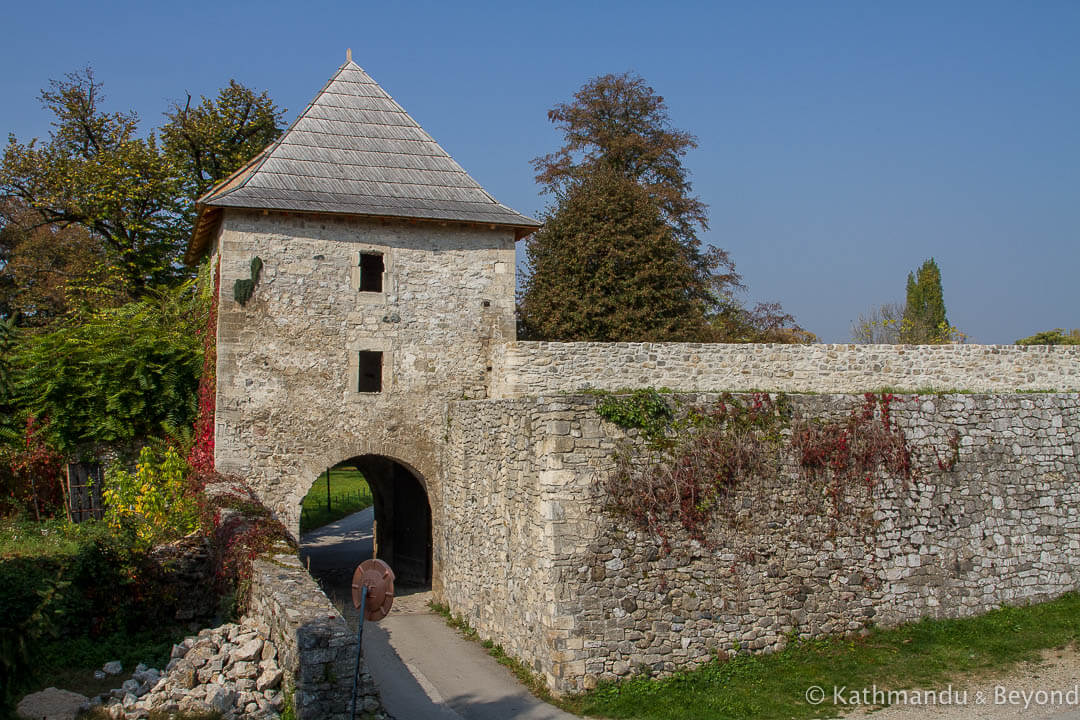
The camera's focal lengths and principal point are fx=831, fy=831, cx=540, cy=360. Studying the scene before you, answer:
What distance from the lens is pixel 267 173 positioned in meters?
15.1

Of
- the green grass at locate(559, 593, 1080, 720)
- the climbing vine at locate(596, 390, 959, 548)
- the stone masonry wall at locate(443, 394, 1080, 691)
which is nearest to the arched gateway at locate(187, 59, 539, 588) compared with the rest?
the stone masonry wall at locate(443, 394, 1080, 691)

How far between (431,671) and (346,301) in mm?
6597

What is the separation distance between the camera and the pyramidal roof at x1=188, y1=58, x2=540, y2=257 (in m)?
14.8

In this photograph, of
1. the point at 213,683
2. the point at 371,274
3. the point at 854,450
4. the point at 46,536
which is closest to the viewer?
the point at 213,683

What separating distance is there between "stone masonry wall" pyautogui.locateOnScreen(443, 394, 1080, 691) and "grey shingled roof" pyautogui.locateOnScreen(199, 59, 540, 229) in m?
4.54

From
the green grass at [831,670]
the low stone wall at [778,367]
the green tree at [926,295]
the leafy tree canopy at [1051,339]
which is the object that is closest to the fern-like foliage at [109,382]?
the low stone wall at [778,367]

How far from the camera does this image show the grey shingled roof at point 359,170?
48.8 feet

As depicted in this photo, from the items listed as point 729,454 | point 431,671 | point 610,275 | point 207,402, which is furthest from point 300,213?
point 610,275

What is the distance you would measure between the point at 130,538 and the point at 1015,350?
16.4 m

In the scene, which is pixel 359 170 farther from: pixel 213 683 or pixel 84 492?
pixel 213 683

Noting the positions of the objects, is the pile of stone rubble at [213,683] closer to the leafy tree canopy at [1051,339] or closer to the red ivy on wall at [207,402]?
the red ivy on wall at [207,402]

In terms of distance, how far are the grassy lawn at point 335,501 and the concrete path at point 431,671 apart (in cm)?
1022

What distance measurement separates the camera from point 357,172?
1580cm

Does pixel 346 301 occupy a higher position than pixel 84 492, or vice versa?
pixel 346 301
